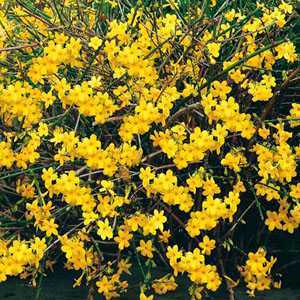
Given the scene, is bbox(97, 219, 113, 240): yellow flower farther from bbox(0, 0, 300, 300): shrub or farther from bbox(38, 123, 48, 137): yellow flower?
bbox(38, 123, 48, 137): yellow flower

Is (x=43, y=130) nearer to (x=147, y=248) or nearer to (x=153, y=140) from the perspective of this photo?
(x=153, y=140)

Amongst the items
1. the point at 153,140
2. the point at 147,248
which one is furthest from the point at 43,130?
the point at 147,248

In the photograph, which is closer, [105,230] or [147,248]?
[105,230]

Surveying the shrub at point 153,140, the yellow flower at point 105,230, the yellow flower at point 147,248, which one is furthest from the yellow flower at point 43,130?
the yellow flower at point 147,248

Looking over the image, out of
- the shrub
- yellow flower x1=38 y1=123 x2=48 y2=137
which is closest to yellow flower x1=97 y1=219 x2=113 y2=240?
the shrub

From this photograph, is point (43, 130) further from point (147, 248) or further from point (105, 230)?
point (147, 248)

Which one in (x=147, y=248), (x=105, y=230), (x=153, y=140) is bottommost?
(x=147, y=248)

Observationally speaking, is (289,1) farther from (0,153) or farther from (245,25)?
(0,153)

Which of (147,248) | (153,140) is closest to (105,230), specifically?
(147,248)

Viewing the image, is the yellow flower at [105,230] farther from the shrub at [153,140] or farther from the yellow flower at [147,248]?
the yellow flower at [147,248]

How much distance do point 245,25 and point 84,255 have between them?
1104 millimetres

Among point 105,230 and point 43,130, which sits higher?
point 43,130

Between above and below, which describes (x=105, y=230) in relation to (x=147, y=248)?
above

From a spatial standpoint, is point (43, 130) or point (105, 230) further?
point (43, 130)
